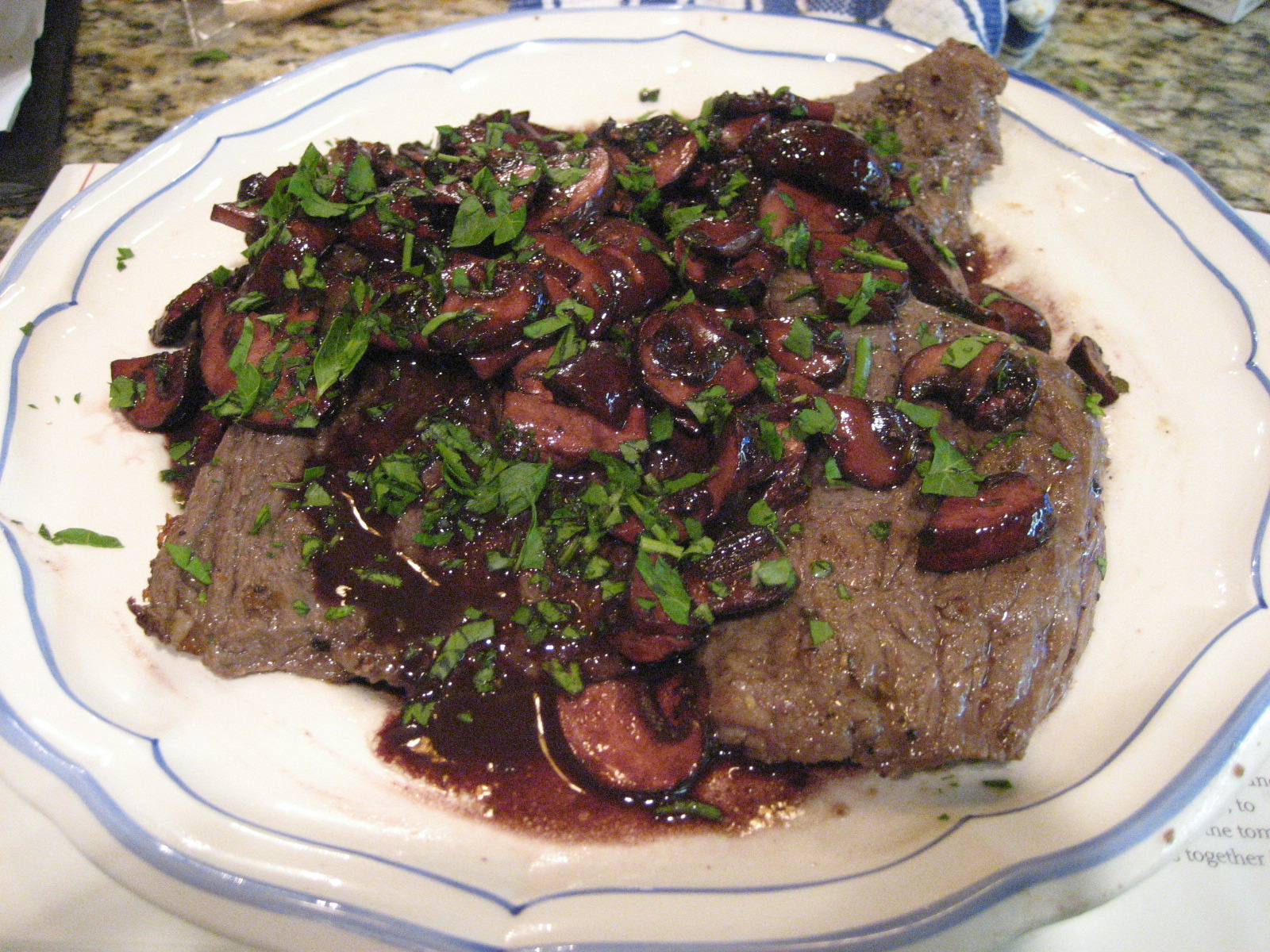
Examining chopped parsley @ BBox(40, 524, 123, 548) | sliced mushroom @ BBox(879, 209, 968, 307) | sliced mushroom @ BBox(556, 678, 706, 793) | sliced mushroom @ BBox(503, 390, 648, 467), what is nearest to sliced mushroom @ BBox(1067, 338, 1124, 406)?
sliced mushroom @ BBox(879, 209, 968, 307)

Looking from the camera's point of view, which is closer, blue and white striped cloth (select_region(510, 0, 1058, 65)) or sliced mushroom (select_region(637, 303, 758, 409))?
sliced mushroom (select_region(637, 303, 758, 409))

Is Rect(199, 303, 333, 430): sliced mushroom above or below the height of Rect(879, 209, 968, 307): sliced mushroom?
below

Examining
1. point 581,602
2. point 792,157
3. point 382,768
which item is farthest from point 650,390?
point 382,768

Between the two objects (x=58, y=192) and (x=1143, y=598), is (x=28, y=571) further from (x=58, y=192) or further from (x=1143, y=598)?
(x=1143, y=598)

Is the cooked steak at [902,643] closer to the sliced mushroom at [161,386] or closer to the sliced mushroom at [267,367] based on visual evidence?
the sliced mushroom at [267,367]

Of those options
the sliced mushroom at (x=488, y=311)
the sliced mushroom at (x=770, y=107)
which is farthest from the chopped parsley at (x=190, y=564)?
the sliced mushroom at (x=770, y=107)

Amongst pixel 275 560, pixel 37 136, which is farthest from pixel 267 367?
pixel 37 136

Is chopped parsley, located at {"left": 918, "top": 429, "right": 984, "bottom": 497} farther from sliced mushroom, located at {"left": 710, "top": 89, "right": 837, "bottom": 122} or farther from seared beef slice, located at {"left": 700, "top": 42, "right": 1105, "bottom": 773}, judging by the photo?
sliced mushroom, located at {"left": 710, "top": 89, "right": 837, "bottom": 122}
